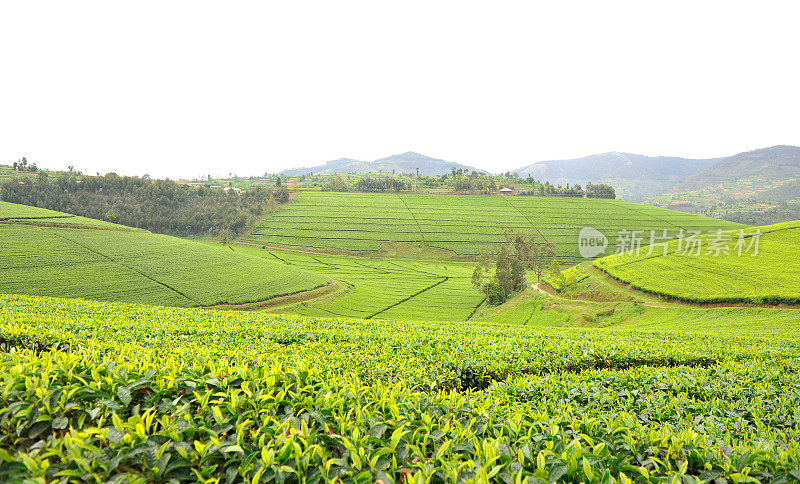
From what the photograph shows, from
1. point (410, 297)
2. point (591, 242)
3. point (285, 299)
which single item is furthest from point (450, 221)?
point (285, 299)

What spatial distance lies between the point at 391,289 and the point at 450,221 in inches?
1799

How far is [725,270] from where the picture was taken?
33.6 metres

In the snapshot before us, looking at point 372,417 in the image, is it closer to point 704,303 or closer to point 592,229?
point 704,303

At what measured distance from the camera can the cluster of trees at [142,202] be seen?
7800cm

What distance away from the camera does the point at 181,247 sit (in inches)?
1828

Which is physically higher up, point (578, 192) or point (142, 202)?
point (578, 192)

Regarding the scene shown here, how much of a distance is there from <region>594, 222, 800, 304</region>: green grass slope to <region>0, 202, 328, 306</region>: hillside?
35.0m

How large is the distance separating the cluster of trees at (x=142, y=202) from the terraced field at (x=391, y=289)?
23813 millimetres


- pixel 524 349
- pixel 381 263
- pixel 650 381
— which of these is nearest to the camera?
pixel 650 381

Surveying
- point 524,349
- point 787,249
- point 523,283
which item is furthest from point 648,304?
point 524,349

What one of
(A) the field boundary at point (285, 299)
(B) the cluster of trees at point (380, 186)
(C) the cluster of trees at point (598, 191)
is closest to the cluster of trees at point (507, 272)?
(A) the field boundary at point (285, 299)

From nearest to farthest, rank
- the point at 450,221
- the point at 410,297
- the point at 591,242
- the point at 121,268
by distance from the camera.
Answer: the point at 121,268 → the point at 410,297 → the point at 591,242 → the point at 450,221

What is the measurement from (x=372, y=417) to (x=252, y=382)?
132cm

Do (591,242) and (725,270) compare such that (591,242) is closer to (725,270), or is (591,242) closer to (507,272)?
(725,270)
